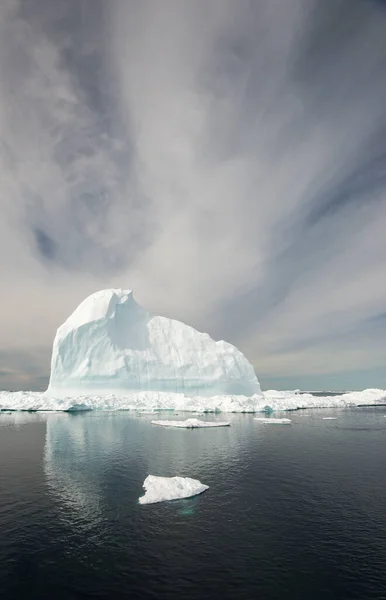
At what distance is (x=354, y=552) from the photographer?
42.2 feet

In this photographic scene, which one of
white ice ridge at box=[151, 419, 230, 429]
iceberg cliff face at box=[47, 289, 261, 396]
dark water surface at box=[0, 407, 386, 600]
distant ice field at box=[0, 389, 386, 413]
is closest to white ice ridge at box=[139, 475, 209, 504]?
dark water surface at box=[0, 407, 386, 600]

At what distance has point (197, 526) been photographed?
48.4 feet

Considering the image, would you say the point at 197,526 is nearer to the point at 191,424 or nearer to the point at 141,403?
the point at 191,424

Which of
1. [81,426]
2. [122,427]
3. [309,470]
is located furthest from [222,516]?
[81,426]

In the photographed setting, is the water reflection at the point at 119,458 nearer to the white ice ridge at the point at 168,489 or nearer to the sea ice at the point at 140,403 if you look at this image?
the white ice ridge at the point at 168,489

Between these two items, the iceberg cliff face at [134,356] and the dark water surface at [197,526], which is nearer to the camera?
the dark water surface at [197,526]

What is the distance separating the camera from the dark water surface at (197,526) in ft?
35.3

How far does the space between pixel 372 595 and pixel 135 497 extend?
11772 mm

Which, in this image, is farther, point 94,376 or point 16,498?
point 94,376

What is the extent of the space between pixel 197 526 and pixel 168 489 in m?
4.17

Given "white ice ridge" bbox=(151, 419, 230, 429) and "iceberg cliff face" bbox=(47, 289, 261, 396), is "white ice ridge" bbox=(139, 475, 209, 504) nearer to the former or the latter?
"white ice ridge" bbox=(151, 419, 230, 429)

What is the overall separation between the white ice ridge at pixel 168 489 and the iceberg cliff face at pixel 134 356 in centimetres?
5264

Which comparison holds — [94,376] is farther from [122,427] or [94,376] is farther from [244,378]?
[244,378]

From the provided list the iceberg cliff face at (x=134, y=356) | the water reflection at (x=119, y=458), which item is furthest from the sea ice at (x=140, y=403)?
the water reflection at (x=119, y=458)
